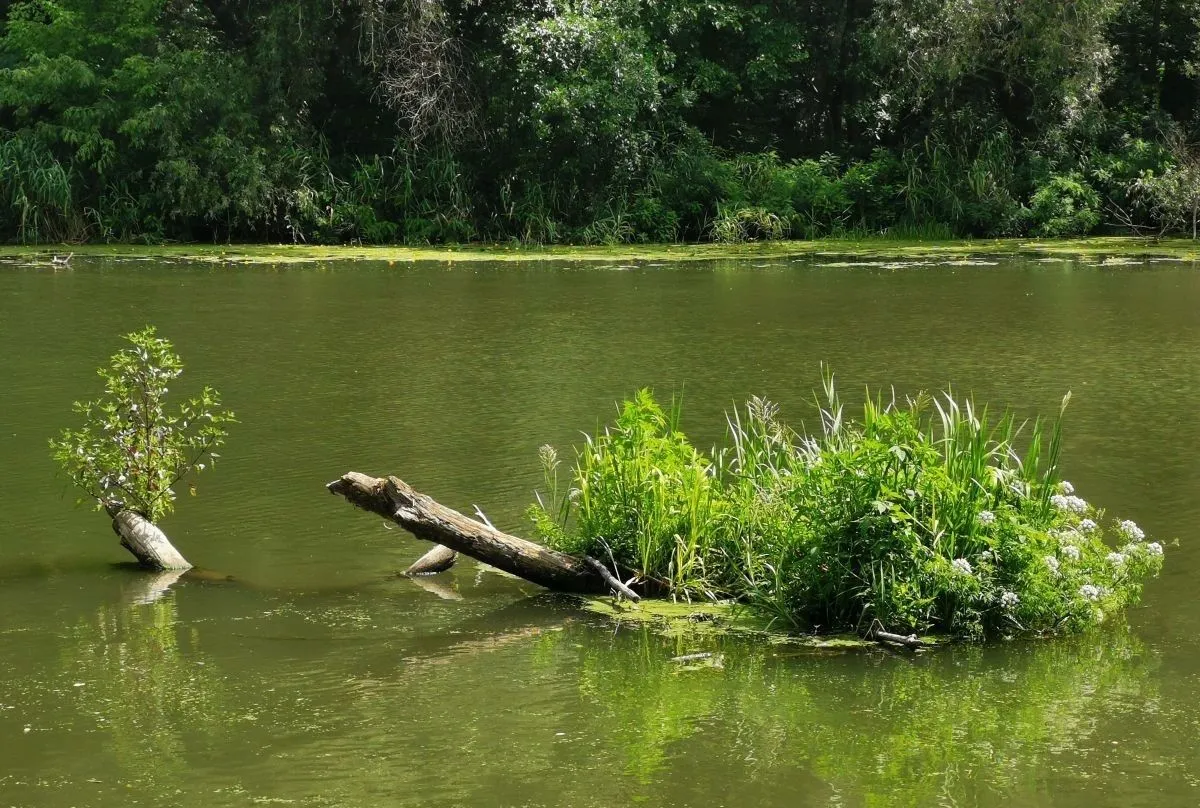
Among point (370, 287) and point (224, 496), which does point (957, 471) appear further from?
point (370, 287)

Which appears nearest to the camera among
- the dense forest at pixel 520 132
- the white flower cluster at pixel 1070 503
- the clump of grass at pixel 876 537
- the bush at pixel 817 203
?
the clump of grass at pixel 876 537

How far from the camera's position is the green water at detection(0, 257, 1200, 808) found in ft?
14.4

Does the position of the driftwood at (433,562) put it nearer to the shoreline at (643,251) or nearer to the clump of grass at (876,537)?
the clump of grass at (876,537)

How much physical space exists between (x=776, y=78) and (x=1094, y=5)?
5754 millimetres

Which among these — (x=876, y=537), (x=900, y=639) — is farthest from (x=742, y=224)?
(x=900, y=639)

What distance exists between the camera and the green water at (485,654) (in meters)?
4.39

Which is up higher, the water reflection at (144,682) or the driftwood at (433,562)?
the driftwood at (433,562)

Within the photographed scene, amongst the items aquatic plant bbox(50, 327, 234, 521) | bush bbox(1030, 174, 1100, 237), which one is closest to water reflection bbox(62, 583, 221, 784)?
aquatic plant bbox(50, 327, 234, 521)

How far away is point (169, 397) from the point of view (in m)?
11.0

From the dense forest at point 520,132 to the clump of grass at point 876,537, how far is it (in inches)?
760

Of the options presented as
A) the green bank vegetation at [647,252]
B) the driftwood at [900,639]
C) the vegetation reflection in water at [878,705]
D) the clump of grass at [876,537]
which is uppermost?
the green bank vegetation at [647,252]

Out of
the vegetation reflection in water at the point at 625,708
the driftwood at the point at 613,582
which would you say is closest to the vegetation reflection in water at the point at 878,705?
the vegetation reflection in water at the point at 625,708

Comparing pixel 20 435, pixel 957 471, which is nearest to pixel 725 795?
pixel 957 471

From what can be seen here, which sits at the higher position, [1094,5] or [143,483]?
[1094,5]
